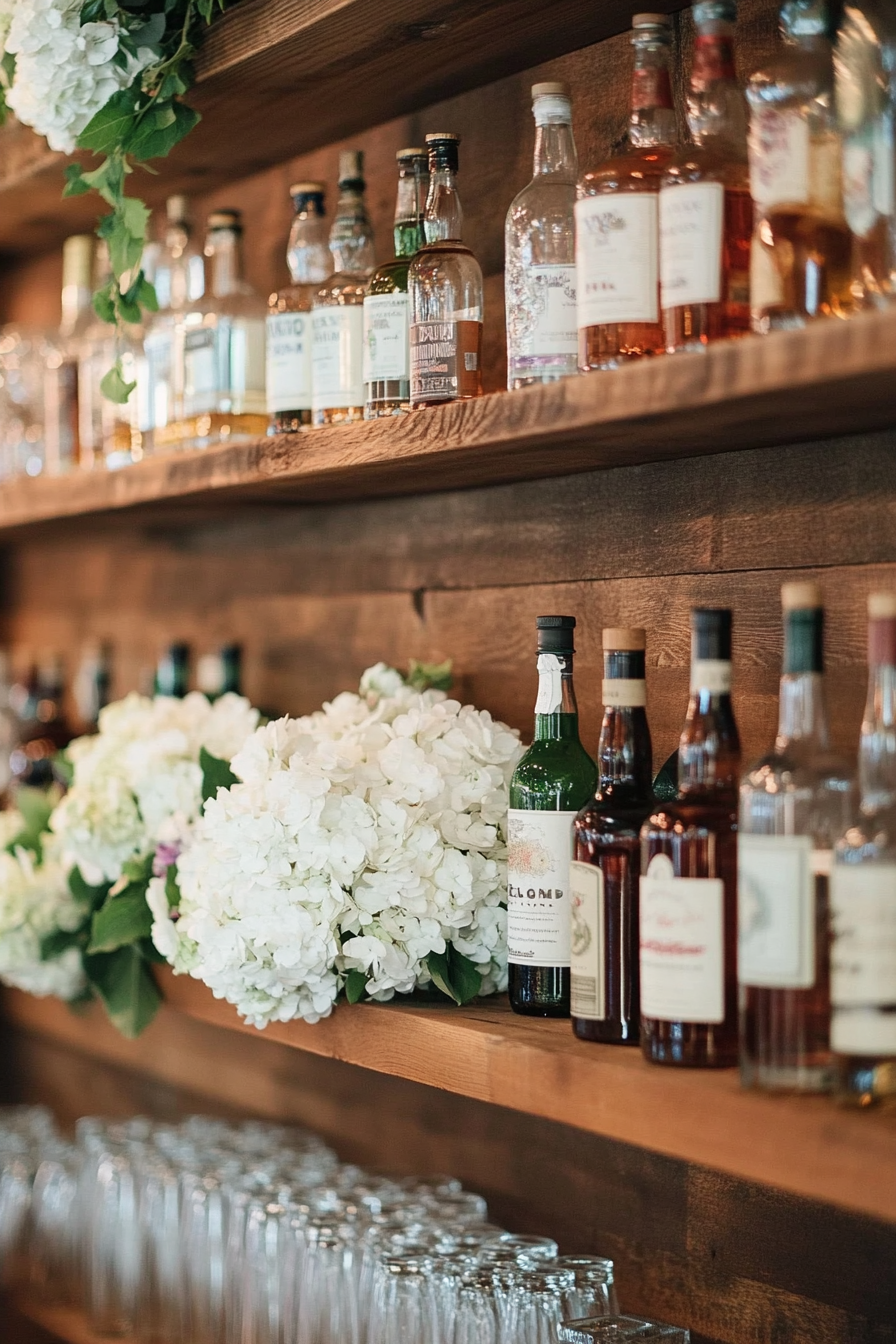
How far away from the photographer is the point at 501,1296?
1241 millimetres

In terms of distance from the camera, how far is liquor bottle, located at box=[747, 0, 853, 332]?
971mm

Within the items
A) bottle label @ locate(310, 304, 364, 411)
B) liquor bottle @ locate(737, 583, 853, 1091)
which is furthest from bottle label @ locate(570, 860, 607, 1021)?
bottle label @ locate(310, 304, 364, 411)

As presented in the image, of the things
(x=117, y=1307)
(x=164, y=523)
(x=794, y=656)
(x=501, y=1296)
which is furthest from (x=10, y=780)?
(x=794, y=656)

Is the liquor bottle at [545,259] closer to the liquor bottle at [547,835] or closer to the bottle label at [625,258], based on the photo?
the bottle label at [625,258]

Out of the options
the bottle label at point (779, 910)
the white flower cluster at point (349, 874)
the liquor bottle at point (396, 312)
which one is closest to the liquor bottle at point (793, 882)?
the bottle label at point (779, 910)

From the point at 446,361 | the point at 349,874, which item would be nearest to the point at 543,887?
the point at 349,874

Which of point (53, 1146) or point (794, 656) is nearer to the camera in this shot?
point (794, 656)

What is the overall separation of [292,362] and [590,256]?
455 millimetres

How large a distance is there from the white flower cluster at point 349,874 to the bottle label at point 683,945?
278 millimetres

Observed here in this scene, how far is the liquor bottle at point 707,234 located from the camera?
40.6 inches

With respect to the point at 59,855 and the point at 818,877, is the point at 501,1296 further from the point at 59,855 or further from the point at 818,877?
the point at 59,855

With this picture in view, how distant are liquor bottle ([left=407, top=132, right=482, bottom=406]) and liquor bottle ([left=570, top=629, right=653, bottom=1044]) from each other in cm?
29

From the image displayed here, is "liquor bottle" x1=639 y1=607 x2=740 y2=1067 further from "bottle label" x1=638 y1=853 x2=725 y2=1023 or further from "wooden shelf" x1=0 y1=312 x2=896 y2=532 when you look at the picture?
"wooden shelf" x1=0 y1=312 x2=896 y2=532

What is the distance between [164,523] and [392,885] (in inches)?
36.4
